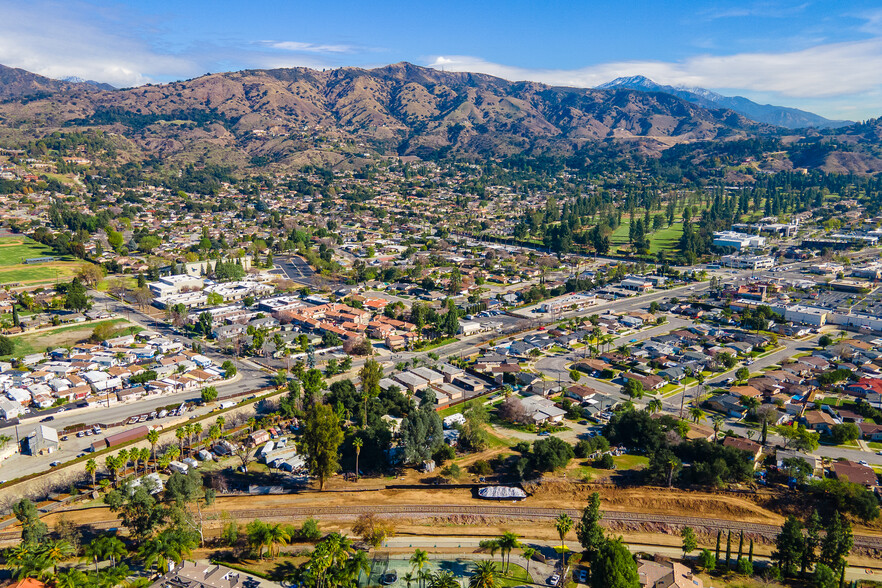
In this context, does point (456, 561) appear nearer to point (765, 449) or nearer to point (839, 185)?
point (765, 449)

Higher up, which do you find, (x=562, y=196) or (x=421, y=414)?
(x=562, y=196)

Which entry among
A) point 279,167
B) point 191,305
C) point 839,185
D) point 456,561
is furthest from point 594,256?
point 279,167


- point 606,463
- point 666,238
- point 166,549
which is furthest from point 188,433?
point 666,238

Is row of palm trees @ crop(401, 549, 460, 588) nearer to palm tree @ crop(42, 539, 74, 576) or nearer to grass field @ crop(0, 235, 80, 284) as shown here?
palm tree @ crop(42, 539, 74, 576)

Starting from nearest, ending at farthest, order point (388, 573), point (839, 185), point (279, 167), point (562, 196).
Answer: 1. point (388, 573)
2. point (839, 185)
3. point (562, 196)
4. point (279, 167)

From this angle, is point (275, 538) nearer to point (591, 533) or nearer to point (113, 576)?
point (113, 576)

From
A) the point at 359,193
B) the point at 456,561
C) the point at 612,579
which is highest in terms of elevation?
the point at 359,193

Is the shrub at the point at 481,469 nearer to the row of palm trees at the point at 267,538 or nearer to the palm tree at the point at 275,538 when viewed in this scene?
the row of palm trees at the point at 267,538
